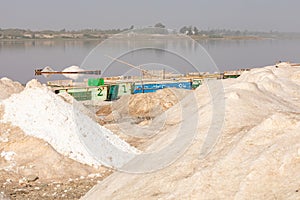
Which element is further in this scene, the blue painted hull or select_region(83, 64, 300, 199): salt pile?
the blue painted hull

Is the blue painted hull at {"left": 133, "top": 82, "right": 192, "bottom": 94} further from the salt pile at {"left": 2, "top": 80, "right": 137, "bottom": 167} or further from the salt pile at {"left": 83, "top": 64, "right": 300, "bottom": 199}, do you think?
the salt pile at {"left": 83, "top": 64, "right": 300, "bottom": 199}

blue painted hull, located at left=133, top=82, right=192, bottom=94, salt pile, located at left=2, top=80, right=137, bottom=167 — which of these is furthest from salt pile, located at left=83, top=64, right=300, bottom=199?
blue painted hull, located at left=133, top=82, right=192, bottom=94

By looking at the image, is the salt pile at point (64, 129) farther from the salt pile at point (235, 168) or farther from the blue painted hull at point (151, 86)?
the blue painted hull at point (151, 86)

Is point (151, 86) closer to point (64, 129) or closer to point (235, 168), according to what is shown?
point (64, 129)

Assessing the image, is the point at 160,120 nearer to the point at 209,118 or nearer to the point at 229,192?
the point at 209,118

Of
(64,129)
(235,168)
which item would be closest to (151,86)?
(64,129)

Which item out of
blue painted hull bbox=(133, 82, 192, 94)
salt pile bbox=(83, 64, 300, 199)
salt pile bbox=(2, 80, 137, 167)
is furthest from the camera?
blue painted hull bbox=(133, 82, 192, 94)

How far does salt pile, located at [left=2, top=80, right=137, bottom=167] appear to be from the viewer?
1434 centimetres

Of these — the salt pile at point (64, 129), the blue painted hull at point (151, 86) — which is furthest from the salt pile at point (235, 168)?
the blue painted hull at point (151, 86)

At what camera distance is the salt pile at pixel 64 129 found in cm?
1434

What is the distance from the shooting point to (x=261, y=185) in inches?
268

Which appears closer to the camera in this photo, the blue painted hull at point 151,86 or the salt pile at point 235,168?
the salt pile at point 235,168

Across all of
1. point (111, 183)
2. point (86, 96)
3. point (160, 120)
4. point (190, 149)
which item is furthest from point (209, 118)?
point (86, 96)

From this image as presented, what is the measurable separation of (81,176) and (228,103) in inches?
195
